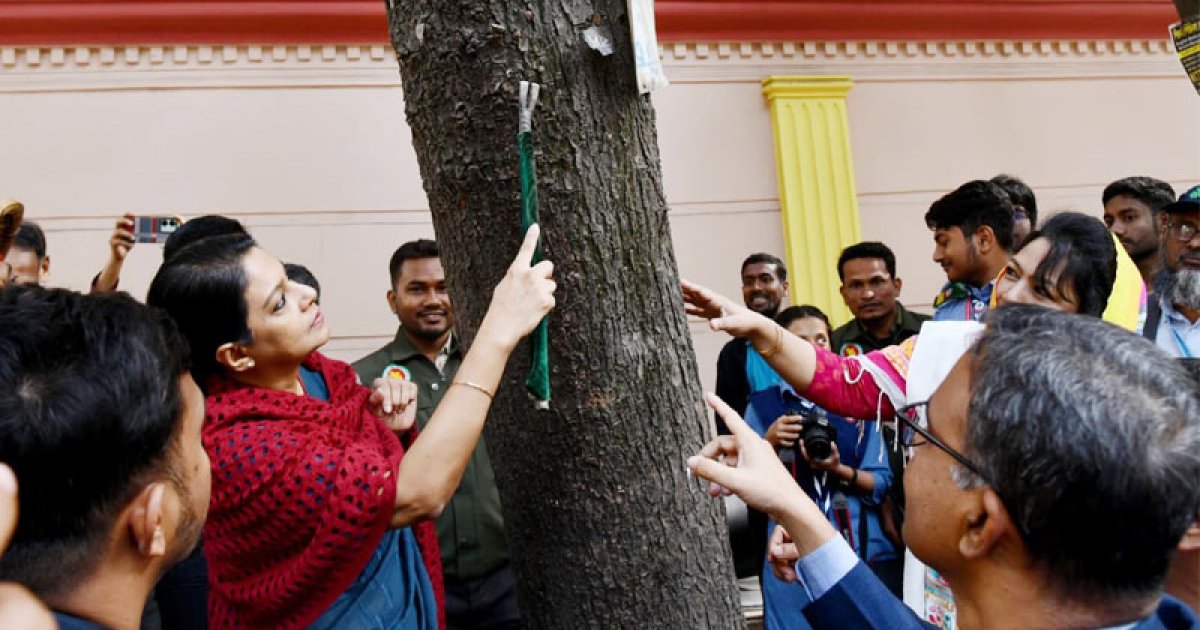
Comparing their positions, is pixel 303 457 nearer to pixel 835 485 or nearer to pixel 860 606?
pixel 860 606

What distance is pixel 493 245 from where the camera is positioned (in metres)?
1.67

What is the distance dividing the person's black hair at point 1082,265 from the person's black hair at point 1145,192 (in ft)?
5.78

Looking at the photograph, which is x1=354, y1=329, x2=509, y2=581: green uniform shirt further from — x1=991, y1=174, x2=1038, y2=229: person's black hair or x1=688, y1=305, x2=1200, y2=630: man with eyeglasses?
x1=991, y1=174, x2=1038, y2=229: person's black hair

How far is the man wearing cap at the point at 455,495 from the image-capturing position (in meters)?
2.55

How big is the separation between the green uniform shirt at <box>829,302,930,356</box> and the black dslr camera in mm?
976

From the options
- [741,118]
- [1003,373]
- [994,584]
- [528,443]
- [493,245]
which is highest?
[741,118]

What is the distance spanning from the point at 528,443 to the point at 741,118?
3.89 m

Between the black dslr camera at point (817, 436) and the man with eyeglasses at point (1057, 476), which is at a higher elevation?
the man with eyeglasses at point (1057, 476)

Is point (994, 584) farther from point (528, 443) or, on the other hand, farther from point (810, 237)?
point (810, 237)

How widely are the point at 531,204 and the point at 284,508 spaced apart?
61 centimetres

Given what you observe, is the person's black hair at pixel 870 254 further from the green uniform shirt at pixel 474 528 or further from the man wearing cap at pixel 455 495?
the green uniform shirt at pixel 474 528

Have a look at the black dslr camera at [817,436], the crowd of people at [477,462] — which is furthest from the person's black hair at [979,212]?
the black dslr camera at [817,436]

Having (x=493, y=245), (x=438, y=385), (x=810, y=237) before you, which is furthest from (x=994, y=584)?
(x=810, y=237)

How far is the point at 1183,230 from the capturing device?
3.08 meters
